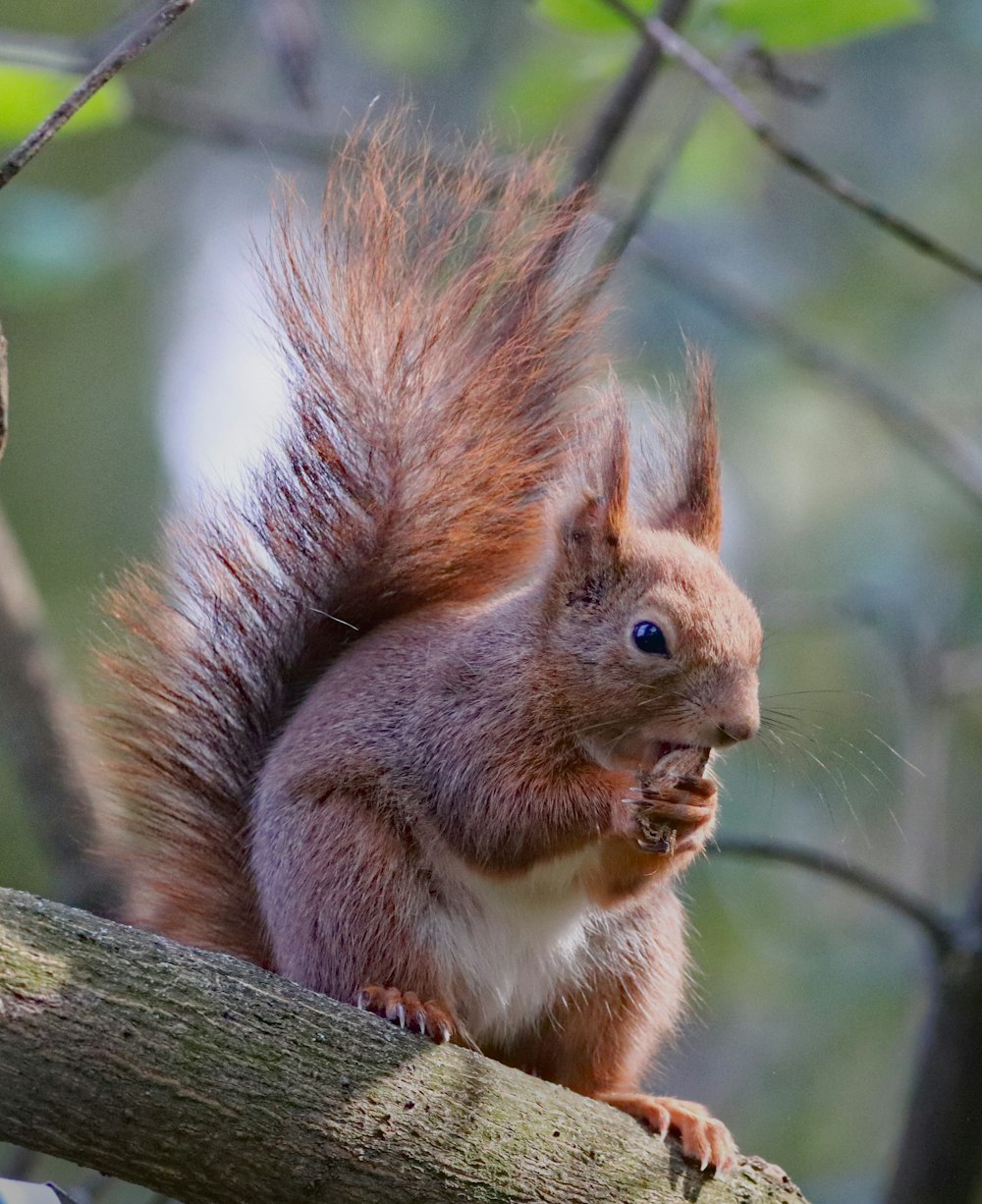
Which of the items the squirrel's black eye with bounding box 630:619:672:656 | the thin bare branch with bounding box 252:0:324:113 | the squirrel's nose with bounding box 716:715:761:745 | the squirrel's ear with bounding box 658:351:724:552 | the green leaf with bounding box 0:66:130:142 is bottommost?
the squirrel's nose with bounding box 716:715:761:745

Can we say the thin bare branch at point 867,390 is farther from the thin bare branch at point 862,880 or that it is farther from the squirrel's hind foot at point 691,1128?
the squirrel's hind foot at point 691,1128

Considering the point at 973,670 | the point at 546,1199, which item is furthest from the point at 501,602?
the point at 973,670

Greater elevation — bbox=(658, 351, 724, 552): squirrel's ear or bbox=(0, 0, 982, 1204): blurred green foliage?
bbox=(0, 0, 982, 1204): blurred green foliage

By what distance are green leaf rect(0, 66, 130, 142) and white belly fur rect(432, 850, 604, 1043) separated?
1434mm

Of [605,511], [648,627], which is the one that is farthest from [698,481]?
[648,627]

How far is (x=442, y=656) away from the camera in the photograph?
238cm

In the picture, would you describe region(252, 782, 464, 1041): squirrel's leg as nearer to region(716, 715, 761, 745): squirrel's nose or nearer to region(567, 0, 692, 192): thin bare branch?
region(716, 715, 761, 745): squirrel's nose

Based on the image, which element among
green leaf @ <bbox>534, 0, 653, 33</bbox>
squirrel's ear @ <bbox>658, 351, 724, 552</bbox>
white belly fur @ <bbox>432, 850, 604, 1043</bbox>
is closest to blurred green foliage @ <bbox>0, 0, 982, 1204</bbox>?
green leaf @ <bbox>534, 0, 653, 33</bbox>

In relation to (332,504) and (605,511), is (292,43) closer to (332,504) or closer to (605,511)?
(332,504)

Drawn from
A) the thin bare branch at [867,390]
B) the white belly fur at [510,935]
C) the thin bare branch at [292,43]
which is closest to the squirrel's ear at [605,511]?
the white belly fur at [510,935]

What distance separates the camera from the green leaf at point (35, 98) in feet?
8.02

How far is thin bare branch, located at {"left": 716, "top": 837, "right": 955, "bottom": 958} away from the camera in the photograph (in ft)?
8.05

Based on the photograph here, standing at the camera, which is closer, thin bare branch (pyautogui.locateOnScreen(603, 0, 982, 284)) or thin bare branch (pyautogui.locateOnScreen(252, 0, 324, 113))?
thin bare branch (pyautogui.locateOnScreen(603, 0, 982, 284))

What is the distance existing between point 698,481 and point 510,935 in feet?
2.82
